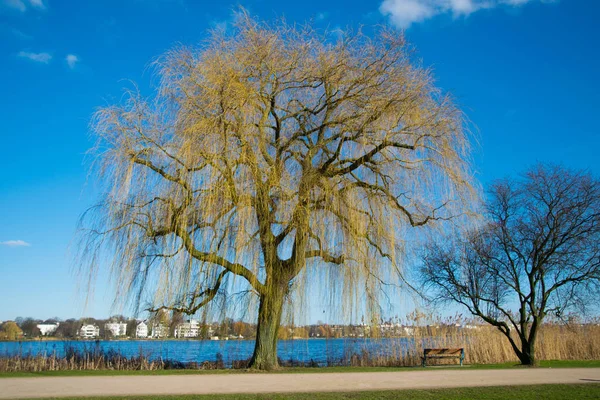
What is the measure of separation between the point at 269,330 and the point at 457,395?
5784 mm

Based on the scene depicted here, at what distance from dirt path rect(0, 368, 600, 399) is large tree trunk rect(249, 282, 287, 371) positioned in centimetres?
134

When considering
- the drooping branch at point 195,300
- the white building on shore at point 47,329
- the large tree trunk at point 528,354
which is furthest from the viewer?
the white building on shore at point 47,329

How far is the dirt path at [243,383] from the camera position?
9.02 meters

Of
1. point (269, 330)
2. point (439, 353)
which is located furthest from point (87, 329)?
point (439, 353)

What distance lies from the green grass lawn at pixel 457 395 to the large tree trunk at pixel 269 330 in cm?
477

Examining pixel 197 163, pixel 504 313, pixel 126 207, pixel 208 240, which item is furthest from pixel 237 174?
pixel 504 313

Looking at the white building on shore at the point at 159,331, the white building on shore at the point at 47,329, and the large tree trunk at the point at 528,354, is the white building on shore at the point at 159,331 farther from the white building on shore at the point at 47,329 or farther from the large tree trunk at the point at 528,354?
the white building on shore at the point at 47,329

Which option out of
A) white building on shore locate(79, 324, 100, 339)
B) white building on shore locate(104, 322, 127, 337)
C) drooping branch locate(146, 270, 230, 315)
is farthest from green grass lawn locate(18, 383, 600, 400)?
white building on shore locate(79, 324, 100, 339)

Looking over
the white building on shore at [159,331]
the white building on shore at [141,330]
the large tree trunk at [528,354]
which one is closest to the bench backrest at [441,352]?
the large tree trunk at [528,354]

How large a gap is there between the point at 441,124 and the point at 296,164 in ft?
12.3

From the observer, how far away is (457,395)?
8.85 metres

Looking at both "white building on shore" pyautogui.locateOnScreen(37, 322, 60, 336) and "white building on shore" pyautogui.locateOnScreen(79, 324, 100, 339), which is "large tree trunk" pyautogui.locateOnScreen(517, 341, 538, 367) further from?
"white building on shore" pyautogui.locateOnScreen(37, 322, 60, 336)

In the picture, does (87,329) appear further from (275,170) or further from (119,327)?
(275,170)

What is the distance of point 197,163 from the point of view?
11445 millimetres
